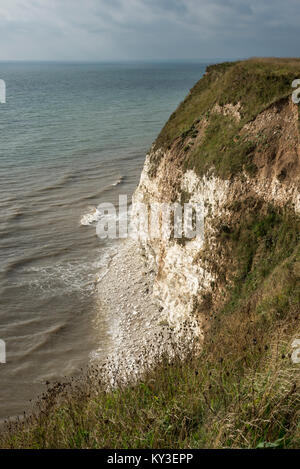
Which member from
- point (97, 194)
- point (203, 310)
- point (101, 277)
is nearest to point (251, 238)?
point (203, 310)

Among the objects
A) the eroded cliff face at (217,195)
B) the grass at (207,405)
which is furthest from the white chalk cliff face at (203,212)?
the grass at (207,405)

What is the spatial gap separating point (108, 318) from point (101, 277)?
13.9 feet

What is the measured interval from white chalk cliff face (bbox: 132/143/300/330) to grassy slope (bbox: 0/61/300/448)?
1.82 m

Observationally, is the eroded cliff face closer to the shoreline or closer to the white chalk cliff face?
the white chalk cliff face

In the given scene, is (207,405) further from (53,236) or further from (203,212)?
(53,236)

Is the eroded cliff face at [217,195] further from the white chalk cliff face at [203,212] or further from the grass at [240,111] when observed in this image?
the grass at [240,111]

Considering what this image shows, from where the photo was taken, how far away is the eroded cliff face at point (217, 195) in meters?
15.6

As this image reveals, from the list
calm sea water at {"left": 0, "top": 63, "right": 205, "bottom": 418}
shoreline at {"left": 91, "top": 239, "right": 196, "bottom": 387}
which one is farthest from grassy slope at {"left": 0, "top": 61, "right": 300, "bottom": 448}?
calm sea water at {"left": 0, "top": 63, "right": 205, "bottom": 418}

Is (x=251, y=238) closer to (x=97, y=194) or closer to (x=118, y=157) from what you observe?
(x=97, y=194)

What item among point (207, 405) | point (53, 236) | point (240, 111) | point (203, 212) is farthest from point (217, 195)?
point (53, 236)

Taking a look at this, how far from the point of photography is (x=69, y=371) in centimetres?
1792

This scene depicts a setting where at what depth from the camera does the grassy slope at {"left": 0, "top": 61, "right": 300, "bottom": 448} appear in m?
6.09

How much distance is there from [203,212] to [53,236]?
1657 cm

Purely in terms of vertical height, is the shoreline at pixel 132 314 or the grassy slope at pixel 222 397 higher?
the grassy slope at pixel 222 397
